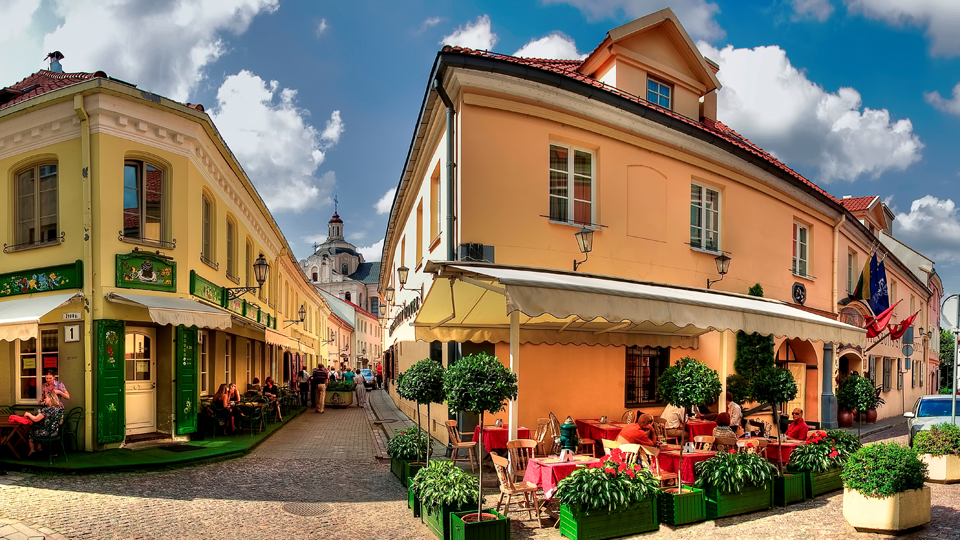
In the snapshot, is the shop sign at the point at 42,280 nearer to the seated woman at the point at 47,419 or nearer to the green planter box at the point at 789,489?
the seated woman at the point at 47,419

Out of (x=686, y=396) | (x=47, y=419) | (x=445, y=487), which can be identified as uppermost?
(x=686, y=396)

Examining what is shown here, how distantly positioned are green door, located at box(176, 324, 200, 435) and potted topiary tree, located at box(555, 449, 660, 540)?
9.08 m

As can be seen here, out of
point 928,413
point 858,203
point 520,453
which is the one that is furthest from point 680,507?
point 858,203

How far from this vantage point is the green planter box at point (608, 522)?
6426mm

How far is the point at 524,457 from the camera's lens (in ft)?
30.1

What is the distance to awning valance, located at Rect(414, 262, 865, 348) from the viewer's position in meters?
7.23

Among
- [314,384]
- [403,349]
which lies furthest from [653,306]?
[314,384]

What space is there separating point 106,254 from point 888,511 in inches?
494

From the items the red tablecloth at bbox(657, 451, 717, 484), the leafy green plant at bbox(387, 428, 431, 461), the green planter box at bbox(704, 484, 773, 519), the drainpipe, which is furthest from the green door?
the green planter box at bbox(704, 484, 773, 519)

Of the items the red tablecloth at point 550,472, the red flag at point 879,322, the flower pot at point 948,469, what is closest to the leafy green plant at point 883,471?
the red tablecloth at point 550,472

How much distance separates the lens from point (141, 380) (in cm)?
1231

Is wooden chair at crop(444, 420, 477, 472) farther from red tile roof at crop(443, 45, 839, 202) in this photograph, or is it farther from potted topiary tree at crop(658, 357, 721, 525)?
red tile roof at crop(443, 45, 839, 202)

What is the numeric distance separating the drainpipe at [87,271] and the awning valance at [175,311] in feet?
1.56

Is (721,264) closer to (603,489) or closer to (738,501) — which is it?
(738,501)
